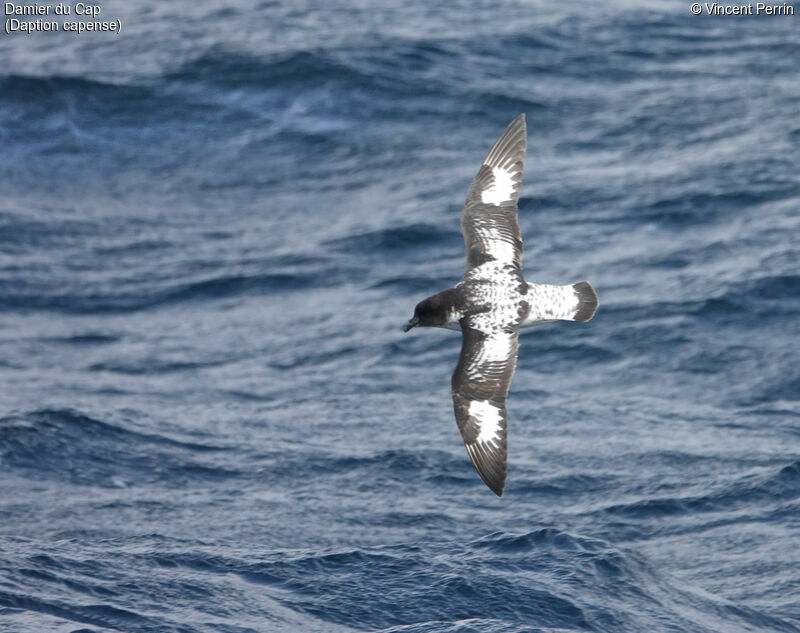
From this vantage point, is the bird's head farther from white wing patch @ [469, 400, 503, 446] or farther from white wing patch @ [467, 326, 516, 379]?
white wing patch @ [469, 400, 503, 446]

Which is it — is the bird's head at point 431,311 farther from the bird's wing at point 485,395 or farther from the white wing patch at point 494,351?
the white wing patch at point 494,351

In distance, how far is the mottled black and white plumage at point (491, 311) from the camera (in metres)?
10.0

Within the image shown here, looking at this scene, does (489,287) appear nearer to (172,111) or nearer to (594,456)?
(594,456)

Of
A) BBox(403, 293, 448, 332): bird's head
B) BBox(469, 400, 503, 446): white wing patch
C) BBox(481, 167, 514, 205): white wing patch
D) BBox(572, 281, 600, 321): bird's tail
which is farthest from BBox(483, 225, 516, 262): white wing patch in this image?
BBox(469, 400, 503, 446): white wing patch

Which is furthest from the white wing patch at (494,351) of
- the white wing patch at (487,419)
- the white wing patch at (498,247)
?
the white wing patch at (498,247)

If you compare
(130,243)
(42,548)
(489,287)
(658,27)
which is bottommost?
(42,548)

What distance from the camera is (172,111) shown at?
21.8 m

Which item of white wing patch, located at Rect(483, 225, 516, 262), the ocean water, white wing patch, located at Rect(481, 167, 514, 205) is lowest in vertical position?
the ocean water

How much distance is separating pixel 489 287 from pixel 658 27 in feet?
43.7

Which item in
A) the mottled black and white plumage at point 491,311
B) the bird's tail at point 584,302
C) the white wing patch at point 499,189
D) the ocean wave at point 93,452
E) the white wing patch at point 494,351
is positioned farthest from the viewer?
the ocean wave at point 93,452

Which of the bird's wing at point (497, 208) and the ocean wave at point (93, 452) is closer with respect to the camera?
the bird's wing at point (497, 208)

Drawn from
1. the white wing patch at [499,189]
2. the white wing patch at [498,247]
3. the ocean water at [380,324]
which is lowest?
the ocean water at [380,324]

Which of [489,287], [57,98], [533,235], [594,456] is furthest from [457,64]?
[489,287]

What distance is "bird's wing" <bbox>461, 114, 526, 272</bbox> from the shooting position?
11289 millimetres
